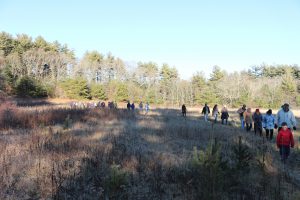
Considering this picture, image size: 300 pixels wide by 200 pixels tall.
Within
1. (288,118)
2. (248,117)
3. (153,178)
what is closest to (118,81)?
(248,117)

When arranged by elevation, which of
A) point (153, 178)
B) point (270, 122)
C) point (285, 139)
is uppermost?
point (270, 122)

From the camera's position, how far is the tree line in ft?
219

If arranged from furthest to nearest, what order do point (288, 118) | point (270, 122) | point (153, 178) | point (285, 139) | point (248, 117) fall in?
point (248, 117)
point (270, 122)
point (288, 118)
point (285, 139)
point (153, 178)

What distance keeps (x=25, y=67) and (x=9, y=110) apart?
5614 centimetres

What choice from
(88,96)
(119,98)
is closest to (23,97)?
(88,96)

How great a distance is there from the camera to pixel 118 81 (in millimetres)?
76875

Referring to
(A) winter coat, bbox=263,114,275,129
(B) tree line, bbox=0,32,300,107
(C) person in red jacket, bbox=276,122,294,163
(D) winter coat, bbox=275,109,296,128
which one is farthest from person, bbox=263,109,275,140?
(B) tree line, bbox=0,32,300,107

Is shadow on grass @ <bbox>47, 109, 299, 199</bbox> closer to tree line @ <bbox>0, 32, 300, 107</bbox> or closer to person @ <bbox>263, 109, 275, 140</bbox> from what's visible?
person @ <bbox>263, 109, 275, 140</bbox>

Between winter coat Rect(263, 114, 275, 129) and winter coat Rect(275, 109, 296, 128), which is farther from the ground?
winter coat Rect(275, 109, 296, 128)

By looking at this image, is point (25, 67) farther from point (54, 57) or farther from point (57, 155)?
point (57, 155)

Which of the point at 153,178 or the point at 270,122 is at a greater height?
the point at 270,122

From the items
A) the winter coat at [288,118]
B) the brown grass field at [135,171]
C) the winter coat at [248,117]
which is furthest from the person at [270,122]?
the brown grass field at [135,171]

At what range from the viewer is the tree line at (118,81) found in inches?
2628

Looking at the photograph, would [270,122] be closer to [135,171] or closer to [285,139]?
[285,139]
